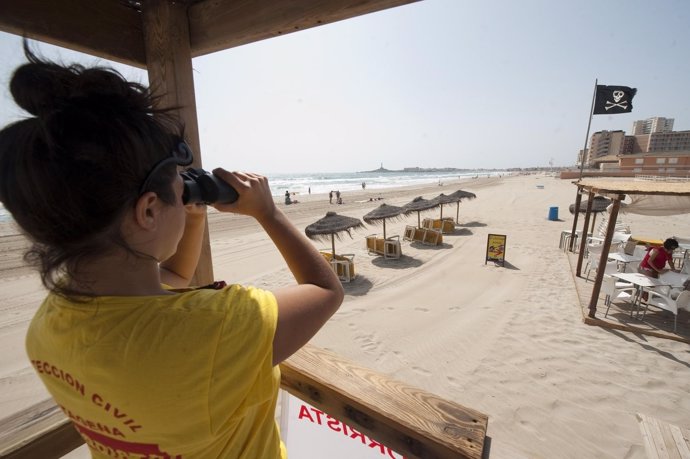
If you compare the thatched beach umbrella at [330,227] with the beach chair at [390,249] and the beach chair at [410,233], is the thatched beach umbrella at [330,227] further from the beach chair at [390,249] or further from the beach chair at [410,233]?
the beach chair at [410,233]

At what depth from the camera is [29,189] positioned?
56cm

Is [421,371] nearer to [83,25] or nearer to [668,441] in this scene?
[668,441]

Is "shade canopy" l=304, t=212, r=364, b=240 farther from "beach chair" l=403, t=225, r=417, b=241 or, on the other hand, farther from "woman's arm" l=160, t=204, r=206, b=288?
"woman's arm" l=160, t=204, r=206, b=288

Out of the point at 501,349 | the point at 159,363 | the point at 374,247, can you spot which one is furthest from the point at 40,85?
the point at 374,247

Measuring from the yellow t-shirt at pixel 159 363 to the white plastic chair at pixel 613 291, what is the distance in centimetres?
792

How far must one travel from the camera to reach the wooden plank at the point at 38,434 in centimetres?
120

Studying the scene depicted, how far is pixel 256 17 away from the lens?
5.06 ft

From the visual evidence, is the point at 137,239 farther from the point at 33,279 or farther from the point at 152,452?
the point at 33,279

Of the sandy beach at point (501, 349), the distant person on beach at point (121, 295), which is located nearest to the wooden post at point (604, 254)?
the sandy beach at point (501, 349)

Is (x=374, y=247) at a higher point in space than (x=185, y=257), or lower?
lower

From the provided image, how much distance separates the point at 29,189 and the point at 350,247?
486 inches

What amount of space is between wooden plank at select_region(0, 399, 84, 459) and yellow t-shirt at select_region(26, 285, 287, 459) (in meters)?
0.87

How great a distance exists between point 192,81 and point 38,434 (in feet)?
5.81

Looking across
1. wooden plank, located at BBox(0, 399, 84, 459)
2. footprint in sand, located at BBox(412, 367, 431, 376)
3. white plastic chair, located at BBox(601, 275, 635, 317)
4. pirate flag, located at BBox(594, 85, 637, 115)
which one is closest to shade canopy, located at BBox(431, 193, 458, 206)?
pirate flag, located at BBox(594, 85, 637, 115)
